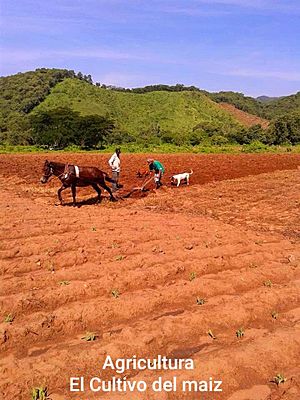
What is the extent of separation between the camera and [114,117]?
89.1 meters

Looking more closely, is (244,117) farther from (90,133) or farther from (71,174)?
(71,174)

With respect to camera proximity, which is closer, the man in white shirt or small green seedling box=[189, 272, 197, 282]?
small green seedling box=[189, 272, 197, 282]

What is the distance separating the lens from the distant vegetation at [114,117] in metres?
47.7

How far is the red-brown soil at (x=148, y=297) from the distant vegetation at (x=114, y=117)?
37.4 meters

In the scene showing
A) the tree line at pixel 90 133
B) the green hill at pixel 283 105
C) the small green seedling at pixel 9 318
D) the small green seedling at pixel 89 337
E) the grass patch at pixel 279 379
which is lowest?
the grass patch at pixel 279 379

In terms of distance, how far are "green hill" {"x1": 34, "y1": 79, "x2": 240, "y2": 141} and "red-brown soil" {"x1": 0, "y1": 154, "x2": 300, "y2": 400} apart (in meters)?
74.8

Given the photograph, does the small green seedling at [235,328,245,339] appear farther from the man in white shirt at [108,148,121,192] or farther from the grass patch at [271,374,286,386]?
the man in white shirt at [108,148,121,192]

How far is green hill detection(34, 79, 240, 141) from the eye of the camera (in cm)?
8789

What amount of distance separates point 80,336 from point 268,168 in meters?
23.3

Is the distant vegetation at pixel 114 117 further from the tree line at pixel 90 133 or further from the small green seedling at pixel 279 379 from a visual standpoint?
the small green seedling at pixel 279 379

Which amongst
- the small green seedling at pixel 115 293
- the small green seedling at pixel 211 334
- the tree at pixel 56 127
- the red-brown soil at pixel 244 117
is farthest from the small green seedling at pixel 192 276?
the red-brown soil at pixel 244 117

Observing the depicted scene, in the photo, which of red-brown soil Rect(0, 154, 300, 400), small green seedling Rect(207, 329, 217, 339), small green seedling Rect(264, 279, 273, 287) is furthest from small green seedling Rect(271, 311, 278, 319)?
small green seedling Rect(207, 329, 217, 339)

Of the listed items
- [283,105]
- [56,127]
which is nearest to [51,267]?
[56,127]

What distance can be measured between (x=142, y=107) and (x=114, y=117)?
12.4m
